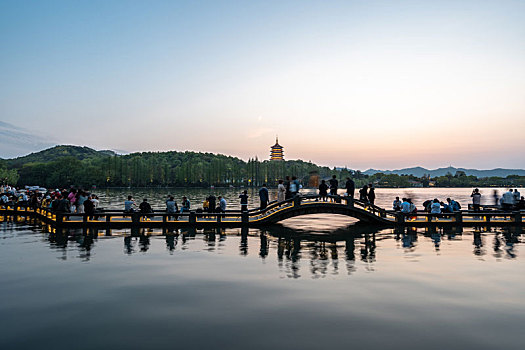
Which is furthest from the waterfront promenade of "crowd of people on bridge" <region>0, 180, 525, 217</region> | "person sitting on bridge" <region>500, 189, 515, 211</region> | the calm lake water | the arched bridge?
the calm lake water

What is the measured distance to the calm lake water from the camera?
7.71 meters

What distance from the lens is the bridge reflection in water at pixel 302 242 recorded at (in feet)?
49.4

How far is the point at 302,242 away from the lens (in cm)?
1909

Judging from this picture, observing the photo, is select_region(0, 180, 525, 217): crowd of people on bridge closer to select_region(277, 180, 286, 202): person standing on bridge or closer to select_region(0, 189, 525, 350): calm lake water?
select_region(277, 180, 286, 202): person standing on bridge

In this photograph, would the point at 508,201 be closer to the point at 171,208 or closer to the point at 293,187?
the point at 293,187

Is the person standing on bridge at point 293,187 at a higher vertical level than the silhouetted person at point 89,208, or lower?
higher

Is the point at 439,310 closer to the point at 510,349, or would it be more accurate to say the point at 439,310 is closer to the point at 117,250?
the point at 510,349

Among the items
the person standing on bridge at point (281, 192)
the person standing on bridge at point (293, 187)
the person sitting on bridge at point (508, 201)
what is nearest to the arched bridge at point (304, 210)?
the person standing on bridge at point (281, 192)

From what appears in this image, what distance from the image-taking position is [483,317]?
8820 mm

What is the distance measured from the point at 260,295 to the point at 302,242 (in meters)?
8.93

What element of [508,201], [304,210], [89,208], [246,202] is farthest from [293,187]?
[508,201]

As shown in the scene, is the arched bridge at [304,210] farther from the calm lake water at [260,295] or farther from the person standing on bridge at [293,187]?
the calm lake water at [260,295]

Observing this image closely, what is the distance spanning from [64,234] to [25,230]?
441 centimetres

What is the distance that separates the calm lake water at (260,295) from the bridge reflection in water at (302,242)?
142 millimetres
